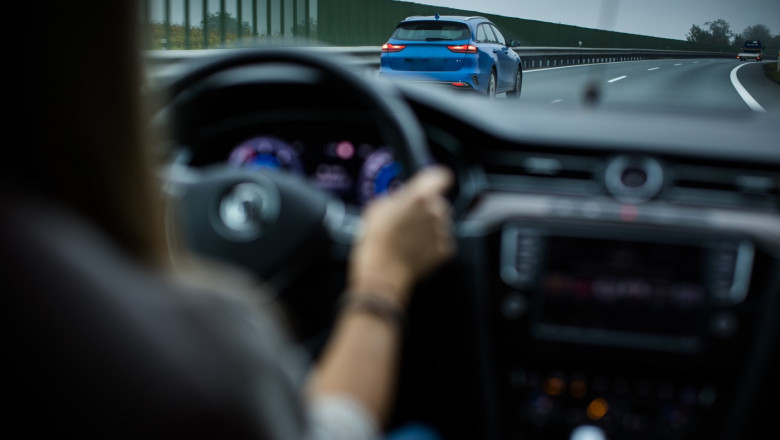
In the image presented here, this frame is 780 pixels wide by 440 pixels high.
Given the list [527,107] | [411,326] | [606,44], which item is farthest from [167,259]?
[606,44]

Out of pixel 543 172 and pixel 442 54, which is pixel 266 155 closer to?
pixel 543 172

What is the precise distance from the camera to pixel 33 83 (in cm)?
85

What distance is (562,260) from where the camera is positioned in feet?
8.33

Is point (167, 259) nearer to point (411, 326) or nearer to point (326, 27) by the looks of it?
point (411, 326)


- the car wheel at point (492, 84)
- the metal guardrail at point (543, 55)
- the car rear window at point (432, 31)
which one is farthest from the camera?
the car wheel at point (492, 84)

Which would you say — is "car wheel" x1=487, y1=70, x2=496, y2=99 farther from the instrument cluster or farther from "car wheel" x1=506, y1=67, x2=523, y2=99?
the instrument cluster

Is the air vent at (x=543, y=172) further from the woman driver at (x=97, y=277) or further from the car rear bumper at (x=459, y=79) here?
the car rear bumper at (x=459, y=79)

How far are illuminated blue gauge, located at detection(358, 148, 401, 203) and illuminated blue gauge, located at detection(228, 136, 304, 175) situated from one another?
21 cm

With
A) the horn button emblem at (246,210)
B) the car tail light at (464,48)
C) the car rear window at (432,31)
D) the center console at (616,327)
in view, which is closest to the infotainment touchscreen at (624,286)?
the center console at (616,327)

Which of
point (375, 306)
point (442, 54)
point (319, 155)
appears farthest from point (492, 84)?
point (375, 306)

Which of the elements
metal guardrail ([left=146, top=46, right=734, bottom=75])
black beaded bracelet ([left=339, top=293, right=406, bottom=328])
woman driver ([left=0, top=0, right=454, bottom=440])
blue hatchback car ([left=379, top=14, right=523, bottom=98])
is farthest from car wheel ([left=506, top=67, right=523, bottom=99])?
woman driver ([left=0, top=0, right=454, bottom=440])

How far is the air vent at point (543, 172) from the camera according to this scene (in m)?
2.66

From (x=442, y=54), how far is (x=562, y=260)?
476 inches

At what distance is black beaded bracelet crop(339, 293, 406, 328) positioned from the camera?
5.32ft
